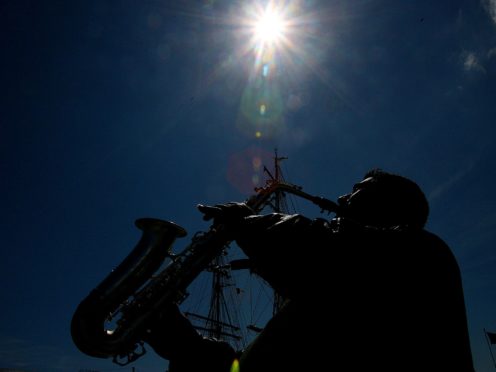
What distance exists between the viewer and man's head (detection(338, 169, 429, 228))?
1.89 m

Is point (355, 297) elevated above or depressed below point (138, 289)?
below

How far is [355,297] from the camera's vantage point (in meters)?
1.43

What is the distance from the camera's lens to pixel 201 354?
8.32 ft

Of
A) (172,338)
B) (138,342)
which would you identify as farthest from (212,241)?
(172,338)

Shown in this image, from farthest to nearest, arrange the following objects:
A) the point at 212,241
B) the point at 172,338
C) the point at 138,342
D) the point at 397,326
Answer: the point at 212,241, the point at 138,342, the point at 172,338, the point at 397,326

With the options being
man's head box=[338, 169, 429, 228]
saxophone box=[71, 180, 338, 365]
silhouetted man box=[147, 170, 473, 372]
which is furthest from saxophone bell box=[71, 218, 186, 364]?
man's head box=[338, 169, 429, 228]

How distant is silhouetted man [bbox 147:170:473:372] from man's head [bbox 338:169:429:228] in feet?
0.97

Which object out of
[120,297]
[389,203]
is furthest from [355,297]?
[120,297]

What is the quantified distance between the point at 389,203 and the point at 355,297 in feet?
2.48

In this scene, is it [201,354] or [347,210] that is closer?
[347,210]

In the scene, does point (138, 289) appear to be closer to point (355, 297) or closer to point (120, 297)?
point (120, 297)

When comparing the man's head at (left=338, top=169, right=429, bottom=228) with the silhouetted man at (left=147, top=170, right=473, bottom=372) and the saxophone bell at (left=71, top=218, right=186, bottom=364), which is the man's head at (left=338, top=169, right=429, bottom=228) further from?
the saxophone bell at (left=71, top=218, right=186, bottom=364)

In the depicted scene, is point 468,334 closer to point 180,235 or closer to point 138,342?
point 138,342

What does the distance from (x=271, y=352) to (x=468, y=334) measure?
0.98m
